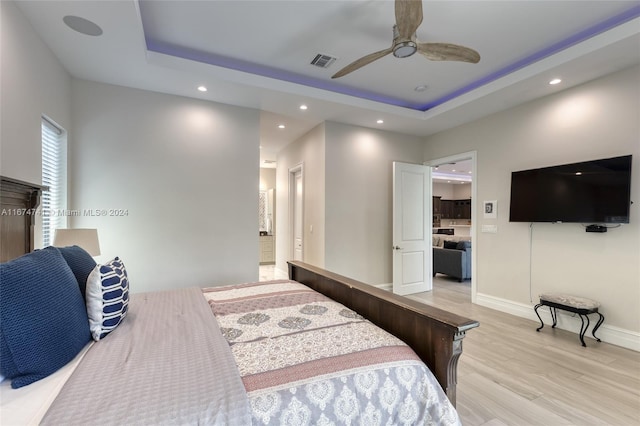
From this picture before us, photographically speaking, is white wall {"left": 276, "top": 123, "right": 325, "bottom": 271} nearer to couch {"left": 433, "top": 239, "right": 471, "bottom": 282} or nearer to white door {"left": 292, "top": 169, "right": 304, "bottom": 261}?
white door {"left": 292, "top": 169, "right": 304, "bottom": 261}

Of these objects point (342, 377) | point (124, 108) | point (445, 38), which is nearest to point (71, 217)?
point (124, 108)

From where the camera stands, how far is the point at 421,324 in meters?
1.53

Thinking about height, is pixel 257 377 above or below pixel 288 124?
below

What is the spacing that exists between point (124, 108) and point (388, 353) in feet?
12.3

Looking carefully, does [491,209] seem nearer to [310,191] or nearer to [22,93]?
[310,191]

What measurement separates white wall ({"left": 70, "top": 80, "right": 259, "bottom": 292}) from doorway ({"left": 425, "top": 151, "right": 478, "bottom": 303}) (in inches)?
127

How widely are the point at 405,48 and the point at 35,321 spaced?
264cm

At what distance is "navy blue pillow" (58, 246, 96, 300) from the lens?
5.30 ft

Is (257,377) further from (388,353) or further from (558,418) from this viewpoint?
(558,418)

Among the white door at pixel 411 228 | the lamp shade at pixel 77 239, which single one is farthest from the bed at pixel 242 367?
the white door at pixel 411 228

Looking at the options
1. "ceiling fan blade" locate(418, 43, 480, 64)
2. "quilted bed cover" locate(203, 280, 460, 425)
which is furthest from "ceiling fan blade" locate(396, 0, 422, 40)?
"quilted bed cover" locate(203, 280, 460, 425)

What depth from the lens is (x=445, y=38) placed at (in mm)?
2822

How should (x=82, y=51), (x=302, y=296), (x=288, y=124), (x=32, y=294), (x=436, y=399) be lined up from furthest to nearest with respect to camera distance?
(x=288, y=124) → (x=82, y=51) → (x=302, y=296) → (x=436, y=399) → (x=32, y=294)

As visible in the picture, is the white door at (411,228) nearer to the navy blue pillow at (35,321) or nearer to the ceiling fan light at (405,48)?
the ceiling fan light at (405,48)
